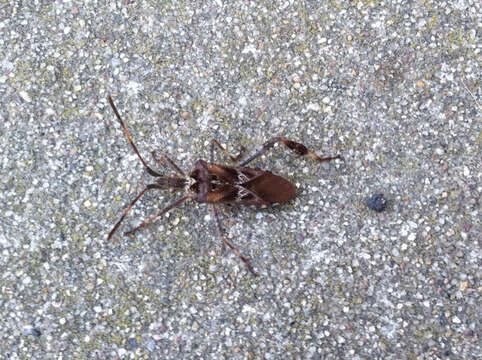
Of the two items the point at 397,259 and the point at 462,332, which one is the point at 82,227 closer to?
the point at 397,259

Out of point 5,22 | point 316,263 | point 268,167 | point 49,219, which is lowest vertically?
point 49,219

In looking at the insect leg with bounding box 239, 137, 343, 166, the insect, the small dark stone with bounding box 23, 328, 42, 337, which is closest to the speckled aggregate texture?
the small dark stone with bounding box 23, 328, 42, 337

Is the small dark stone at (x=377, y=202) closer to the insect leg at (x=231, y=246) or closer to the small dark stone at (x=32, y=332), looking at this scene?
the insect leg at (x=231, y=246)

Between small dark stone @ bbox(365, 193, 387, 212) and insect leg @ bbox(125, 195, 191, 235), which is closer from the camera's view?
insect leg @ bbox(125, 195, 191, 235)

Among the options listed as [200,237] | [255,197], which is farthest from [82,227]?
[255,197]

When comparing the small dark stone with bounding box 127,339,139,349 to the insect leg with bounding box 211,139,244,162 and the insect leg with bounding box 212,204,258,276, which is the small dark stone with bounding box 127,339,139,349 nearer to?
the insect leg with bounding box 212,204,258,276

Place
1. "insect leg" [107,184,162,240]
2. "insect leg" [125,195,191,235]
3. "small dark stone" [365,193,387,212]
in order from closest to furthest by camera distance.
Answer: "insect leg" [107,184,162,240], "insect leg" [125,195,191,235], "small dark stone" [365,193,387,212]

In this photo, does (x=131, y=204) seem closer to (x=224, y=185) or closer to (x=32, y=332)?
(x=224, y=185)

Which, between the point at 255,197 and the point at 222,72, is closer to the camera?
the point at 255,197
